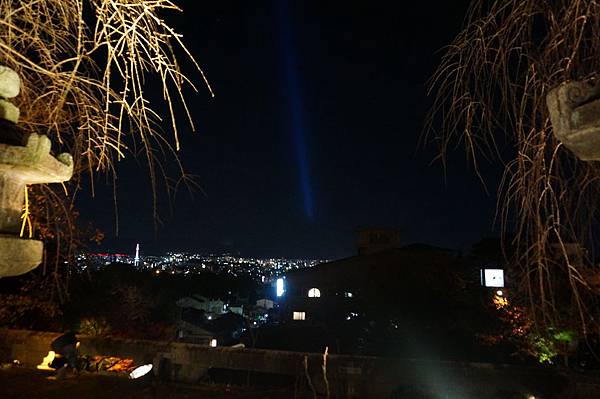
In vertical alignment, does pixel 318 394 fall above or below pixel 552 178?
below

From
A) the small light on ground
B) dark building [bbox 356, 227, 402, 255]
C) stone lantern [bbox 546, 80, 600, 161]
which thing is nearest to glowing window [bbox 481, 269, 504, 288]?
dark building [bbox 356, 227, 402, 255]

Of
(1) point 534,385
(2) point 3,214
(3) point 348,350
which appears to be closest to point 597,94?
(2) point 3,214

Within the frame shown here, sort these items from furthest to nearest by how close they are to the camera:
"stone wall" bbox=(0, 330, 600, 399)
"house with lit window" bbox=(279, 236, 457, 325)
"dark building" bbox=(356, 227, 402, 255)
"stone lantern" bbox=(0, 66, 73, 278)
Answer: "dark building" bbox=(356, 227, 402, 255), "house with lit window" bbox=(279, 236, 457, 325), "stone wall" bbox=(0, 330, 600, 399), "stone lantern" bbox=(0, 66, 73, 278)

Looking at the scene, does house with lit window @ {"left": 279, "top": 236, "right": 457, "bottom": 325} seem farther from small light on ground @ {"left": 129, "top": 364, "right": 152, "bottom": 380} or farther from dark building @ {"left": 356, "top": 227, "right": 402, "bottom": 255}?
small light on ground @ {"left": 129, "top": 364, "right": 152, "bottom": 380}

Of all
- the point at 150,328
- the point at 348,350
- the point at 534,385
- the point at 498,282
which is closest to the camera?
the point at 534,385

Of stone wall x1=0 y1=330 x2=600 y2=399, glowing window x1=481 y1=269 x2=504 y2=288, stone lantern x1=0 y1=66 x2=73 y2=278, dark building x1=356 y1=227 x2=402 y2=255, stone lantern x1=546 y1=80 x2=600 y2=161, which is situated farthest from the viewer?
dark building x1=356 y1=227 x2=402 y2=255

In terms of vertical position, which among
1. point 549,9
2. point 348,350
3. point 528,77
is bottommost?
point 348,350

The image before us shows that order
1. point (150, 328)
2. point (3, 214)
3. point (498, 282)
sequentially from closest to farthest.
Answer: point (3, 214) → point (150, 328) → point (498, 282)

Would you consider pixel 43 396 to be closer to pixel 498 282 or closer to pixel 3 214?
pixel 3 214
